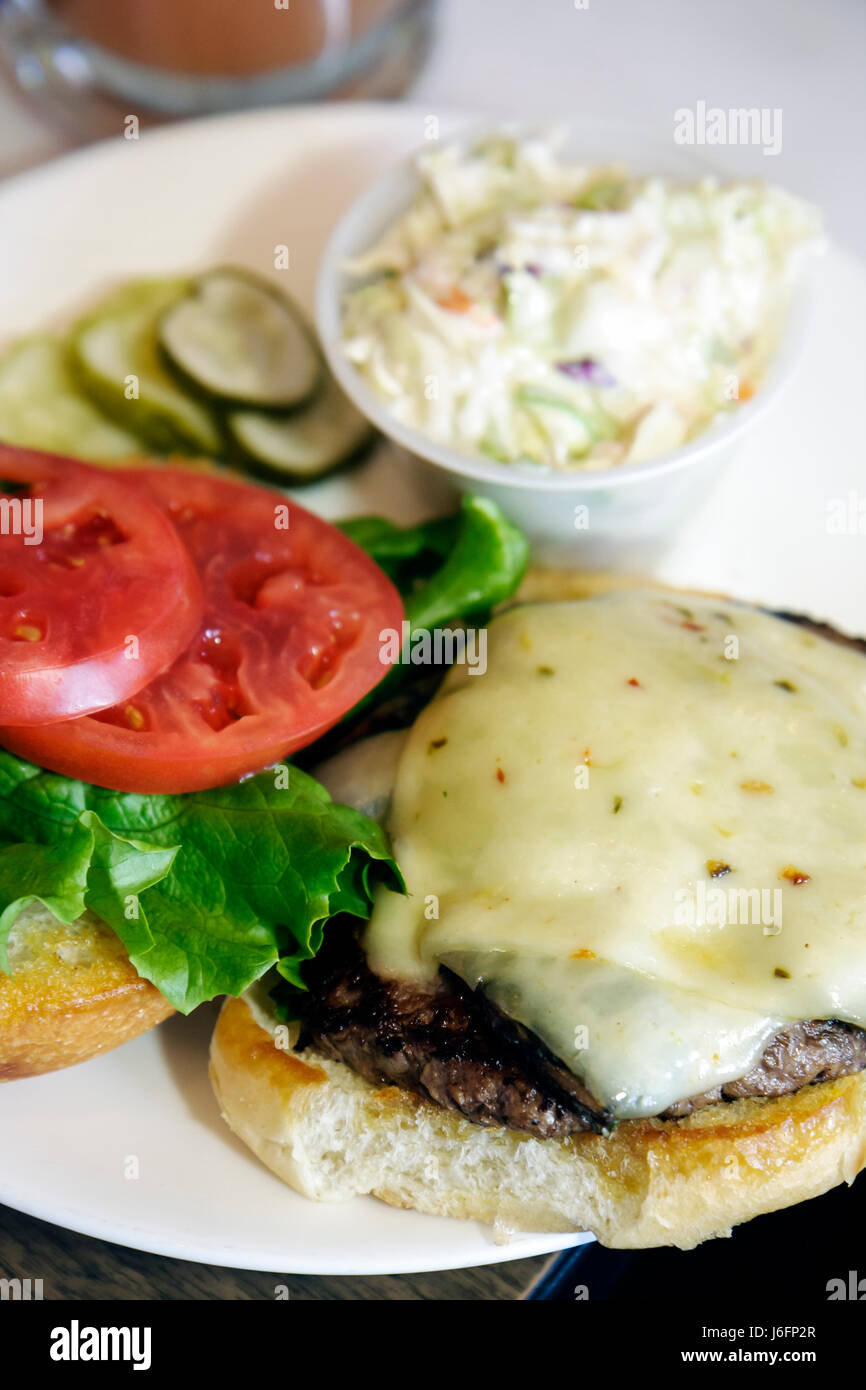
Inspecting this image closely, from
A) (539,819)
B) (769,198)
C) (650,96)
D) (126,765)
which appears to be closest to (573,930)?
(539,819)

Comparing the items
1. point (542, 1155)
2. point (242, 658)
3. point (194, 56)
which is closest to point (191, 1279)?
point (542, 1155)

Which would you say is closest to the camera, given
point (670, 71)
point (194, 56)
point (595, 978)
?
point (595, 978)

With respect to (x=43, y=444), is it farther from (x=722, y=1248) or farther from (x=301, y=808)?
(x=722, y=1248)

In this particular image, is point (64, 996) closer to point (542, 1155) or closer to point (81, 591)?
point (81, 591)

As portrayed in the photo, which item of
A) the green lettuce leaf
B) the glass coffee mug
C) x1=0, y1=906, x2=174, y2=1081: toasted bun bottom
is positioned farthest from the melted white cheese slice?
the glass coffee mug

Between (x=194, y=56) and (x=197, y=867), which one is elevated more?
(x=194, y=56)

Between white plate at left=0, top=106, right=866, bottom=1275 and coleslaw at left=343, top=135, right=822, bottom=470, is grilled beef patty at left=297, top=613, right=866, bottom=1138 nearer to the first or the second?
white plate at left=0, top=106, right=866, bottom=1275
